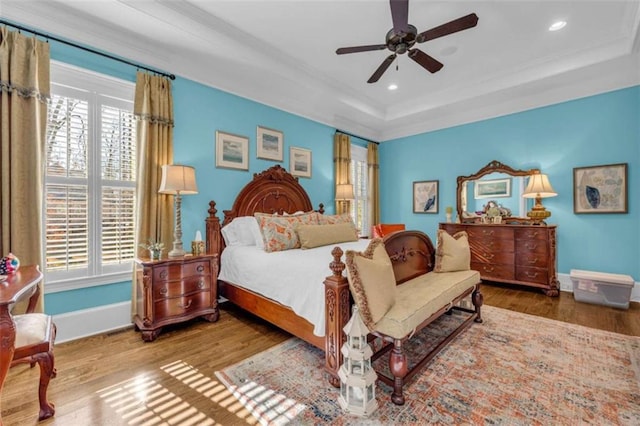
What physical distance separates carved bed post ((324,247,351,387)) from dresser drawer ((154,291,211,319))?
1653 mm

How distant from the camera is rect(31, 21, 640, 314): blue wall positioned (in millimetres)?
3295

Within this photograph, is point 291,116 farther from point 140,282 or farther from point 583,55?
point 583,55

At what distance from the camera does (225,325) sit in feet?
9.68

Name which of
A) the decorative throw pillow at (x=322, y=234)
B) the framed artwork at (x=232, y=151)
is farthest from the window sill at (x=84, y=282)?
the decorative throw pillow at (x=322, y=234)

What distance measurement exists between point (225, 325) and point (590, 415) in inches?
115

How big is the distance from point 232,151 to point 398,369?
3224 millimetres

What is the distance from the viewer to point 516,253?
13.6 feet

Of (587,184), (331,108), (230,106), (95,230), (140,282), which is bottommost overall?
(140,282)

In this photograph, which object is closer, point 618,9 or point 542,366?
point 542,366

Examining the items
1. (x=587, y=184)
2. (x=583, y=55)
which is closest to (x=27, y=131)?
(x=583, y=55)

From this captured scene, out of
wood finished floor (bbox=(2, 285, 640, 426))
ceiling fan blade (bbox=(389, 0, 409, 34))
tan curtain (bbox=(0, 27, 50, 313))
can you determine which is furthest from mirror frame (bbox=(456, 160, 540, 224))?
tan curtain (bbox=(0, 27, 50, 313))

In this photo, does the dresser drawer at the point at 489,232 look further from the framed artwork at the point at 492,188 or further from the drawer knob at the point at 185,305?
the drawer knob at the point at 185,305

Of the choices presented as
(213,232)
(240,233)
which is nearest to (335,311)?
(240,233)

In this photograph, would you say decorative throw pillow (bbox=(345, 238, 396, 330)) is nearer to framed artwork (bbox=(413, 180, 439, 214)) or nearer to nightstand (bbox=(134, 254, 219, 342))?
nightstand (bbox=(134, 254, 219, 342))
